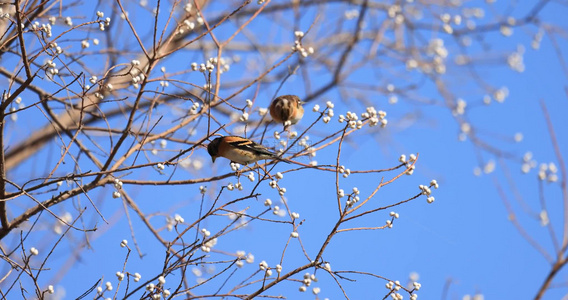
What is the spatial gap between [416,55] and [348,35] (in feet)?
3.43

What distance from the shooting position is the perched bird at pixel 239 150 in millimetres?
3992

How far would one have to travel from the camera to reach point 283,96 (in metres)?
5.30

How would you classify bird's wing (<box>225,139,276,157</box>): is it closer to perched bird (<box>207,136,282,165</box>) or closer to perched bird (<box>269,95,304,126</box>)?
perched bird (<box>207,136,282,165</box>)

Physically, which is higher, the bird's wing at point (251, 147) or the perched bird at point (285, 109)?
the perched bird at point (285, 109)

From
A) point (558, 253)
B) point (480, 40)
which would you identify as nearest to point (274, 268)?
point (558, 253)

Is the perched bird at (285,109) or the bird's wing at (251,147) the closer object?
the bird's wing at (251,147)

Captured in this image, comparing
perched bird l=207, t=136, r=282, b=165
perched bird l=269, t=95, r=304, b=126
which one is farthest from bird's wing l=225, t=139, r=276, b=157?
perched bird l=269, t=95, r=304, b=126

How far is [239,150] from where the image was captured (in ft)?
14.0

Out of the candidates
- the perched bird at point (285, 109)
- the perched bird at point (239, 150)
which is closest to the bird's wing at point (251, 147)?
the perched bird at point (239, 150)

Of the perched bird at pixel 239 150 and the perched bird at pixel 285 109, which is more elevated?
the perched bird at pixel 285 109

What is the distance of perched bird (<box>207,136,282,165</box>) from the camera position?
13.1 ft

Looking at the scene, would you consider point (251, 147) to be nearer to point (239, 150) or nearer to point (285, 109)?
point (239, 150)

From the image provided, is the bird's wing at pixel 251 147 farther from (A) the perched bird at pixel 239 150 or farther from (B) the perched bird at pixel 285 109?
(B) the perched bird at pixel 285 109

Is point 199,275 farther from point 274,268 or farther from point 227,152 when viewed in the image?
point 274,268
